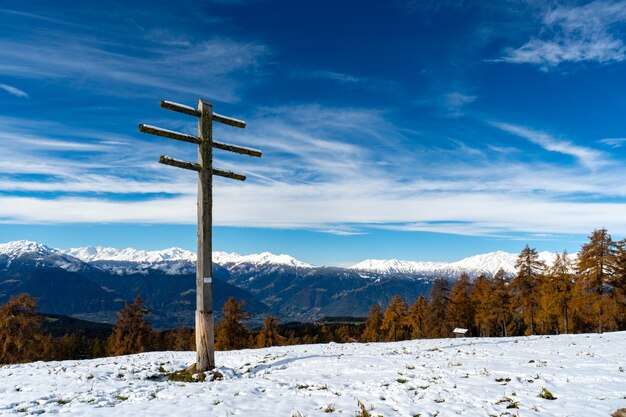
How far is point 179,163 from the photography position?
608 inches

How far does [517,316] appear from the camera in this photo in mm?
59375

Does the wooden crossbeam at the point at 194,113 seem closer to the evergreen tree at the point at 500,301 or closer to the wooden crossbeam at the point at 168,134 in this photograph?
the wooden crossbeam at the point at 168,134

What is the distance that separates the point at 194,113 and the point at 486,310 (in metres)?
55.4

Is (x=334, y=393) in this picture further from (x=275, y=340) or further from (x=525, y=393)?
(x=275, y=340)

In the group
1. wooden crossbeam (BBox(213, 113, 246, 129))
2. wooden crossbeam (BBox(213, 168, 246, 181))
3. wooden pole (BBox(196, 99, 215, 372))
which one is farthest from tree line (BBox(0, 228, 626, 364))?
wooden crossbeam (BBox(213, 113, 246, 129))

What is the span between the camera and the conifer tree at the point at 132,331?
53.7m

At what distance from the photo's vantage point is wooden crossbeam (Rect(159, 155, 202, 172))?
14969mm

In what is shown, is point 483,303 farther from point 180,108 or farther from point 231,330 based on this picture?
point 180,108

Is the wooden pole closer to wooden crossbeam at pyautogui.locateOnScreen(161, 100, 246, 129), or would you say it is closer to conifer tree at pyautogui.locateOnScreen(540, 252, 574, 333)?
wooden crossbeam at pyautogui.locateOnScreen(161, 100, 246, 129)

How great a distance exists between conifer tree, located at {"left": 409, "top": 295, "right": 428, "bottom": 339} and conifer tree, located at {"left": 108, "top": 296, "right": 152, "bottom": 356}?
42.6 metres

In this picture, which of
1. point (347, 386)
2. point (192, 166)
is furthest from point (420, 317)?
point (192, 166)

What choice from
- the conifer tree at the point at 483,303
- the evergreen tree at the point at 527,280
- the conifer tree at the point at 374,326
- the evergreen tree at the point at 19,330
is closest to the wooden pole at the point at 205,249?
the evergreen tree at the point at 19,330

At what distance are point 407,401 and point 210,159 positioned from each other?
11.9 meters

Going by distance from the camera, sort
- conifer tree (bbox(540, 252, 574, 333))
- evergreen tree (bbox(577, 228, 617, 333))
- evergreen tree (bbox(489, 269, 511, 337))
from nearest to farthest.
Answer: evergreen tree (bbox(577, 228, 617, 333)) < conifer tree (bbox(540, 252, 574, 333)) < evergreen tree (bbox(489, 269, 511, 337))
